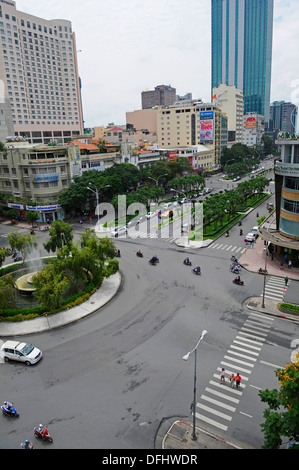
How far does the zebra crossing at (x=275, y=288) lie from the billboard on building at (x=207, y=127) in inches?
3930

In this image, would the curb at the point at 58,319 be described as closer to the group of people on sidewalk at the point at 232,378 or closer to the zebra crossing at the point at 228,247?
the group of people on sidewalk at the point at 232,378

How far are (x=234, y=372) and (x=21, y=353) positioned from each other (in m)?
14.6

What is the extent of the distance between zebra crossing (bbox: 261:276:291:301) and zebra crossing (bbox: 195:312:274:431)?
439 cm

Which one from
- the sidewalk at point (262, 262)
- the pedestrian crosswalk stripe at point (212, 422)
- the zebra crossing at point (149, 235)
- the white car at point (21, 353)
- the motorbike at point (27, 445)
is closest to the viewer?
the motorbike at point (27, 445)

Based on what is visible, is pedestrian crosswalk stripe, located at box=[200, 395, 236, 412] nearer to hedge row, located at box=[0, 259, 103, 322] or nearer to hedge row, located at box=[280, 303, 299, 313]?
hedge row, located at box=[280, 303, 299, 313]

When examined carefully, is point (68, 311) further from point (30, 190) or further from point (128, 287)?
point (30, 190)

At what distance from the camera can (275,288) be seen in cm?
3391

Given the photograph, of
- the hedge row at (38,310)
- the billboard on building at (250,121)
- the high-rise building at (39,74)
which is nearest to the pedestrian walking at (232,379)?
the hedge row at (38,310)

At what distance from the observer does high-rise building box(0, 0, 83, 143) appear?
386 feet

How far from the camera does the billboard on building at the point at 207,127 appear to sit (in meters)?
124

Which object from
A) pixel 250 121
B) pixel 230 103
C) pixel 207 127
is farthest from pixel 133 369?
pixel 250 121

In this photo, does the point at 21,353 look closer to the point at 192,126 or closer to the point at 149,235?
the point at 149,235

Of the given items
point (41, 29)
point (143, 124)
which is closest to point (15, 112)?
point (41, 29)

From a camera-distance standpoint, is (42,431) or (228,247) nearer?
(42,431)
